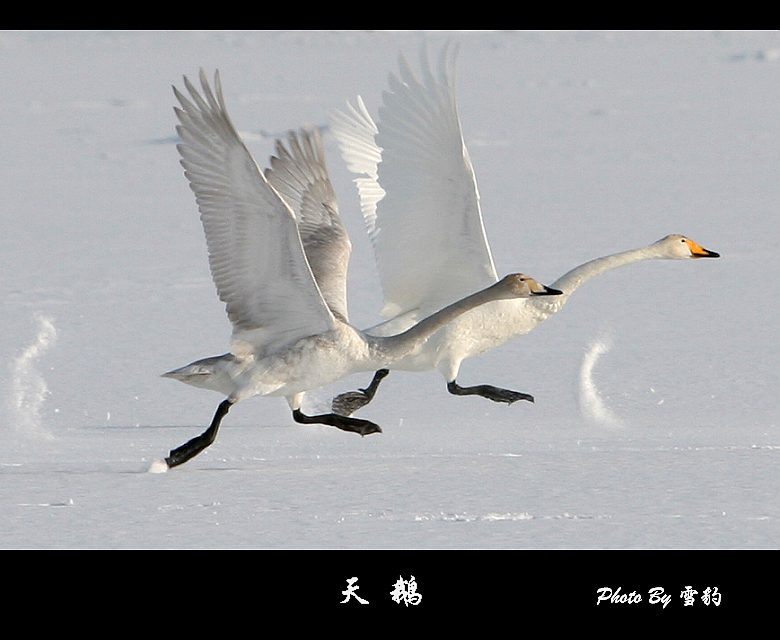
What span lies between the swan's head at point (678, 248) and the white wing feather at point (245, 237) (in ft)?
7.56

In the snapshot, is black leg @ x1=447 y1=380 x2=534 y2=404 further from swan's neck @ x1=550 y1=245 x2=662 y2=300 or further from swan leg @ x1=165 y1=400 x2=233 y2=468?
swan leg @ x1=165 y1=400 x2=233 y2=468

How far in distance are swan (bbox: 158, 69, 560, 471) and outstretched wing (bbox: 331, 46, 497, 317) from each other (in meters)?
0.80

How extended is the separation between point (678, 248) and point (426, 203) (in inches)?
51.9

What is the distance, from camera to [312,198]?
25.2ft

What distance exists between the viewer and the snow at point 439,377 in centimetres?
498

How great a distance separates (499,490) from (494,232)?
657 centimetres

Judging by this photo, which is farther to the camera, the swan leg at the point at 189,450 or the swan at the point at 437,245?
the swan at the point at 437,245

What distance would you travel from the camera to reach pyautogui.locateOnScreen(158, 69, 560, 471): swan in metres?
5.68

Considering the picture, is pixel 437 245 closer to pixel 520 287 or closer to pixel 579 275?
pixel 579 275

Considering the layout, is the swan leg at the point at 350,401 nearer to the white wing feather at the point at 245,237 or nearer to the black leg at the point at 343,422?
the black leg at the point at 343,422

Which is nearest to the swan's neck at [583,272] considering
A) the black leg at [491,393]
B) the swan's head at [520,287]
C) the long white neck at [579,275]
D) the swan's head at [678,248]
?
the long white neck at [579,275]

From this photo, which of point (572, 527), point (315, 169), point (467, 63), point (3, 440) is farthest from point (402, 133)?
point (467, 63)

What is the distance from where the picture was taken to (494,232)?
11.9 metres

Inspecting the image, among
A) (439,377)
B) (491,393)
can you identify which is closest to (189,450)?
(491,393)
